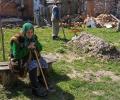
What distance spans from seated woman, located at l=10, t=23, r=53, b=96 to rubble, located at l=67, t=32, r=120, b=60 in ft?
10.3

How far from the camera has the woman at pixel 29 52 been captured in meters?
7.46

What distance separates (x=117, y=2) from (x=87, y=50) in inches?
422

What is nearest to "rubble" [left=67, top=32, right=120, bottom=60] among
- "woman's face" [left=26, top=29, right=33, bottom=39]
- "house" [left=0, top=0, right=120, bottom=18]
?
"woman's face" [left=26, top=29, right=33, bottom=39]

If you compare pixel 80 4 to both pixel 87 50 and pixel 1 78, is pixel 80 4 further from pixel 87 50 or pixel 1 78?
pixel 1 78

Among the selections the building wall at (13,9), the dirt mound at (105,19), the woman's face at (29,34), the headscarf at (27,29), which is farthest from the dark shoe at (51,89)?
the building wall at (13,9)

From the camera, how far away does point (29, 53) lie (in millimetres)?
7637

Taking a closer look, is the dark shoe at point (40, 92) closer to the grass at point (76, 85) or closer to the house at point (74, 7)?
A: the grass at point (76, 85)

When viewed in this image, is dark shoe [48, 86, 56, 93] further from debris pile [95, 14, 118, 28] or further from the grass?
debris pile [95, 14, 118, 28]

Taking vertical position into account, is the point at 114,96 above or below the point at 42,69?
below

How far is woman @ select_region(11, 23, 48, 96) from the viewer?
7.46 meters

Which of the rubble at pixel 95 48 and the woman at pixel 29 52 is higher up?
the woman at pixel 29 52

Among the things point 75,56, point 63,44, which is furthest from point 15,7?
point 75,56

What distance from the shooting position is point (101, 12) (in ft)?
68.7

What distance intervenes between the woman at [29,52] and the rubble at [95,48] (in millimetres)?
3144
